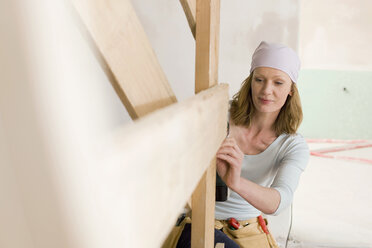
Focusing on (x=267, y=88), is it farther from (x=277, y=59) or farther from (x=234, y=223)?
(x=234, y=223)

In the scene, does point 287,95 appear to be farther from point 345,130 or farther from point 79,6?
point 345,130

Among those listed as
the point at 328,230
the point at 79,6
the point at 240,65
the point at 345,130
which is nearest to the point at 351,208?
the point at 328,230

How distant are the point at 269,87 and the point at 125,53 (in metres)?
1.04

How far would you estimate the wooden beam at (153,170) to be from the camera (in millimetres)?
196

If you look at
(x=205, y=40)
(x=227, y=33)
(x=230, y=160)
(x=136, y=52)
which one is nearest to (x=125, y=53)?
(x=136, y=52)

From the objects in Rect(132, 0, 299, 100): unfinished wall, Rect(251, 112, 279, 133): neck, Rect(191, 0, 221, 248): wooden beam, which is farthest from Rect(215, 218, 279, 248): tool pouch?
Rect(132, 0, 299, 100): unfinished wall

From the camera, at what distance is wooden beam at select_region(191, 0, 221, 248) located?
697mm

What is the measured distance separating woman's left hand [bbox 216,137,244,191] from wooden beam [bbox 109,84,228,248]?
1.62 feet

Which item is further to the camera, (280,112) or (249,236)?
(280,112)

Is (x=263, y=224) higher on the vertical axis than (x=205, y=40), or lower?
lower

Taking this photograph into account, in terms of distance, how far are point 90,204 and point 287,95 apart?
1.40m

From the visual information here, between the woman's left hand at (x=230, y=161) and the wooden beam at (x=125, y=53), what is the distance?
0.38 metres

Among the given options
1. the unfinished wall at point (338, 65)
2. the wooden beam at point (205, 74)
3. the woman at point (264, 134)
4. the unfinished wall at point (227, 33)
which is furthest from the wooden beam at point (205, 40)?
the unfinished wall at point (338, 65)

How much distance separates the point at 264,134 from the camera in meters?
1.53
